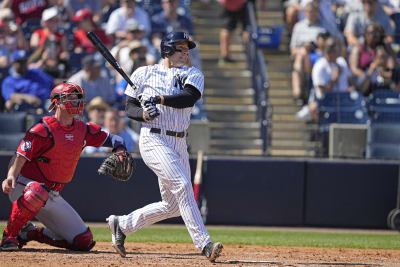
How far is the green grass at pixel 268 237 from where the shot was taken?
917 centimetres

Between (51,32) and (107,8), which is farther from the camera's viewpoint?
(107,8)

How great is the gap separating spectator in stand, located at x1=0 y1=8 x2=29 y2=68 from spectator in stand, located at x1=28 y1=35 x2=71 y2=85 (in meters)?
0.51

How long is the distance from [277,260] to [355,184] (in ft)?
15.0

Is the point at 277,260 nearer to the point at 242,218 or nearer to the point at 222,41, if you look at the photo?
the point at 242,218

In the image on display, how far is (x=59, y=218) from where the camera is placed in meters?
7.41

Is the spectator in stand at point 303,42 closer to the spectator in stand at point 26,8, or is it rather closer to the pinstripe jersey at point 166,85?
the spectator in stand at point 26,8

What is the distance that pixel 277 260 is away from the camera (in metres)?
7.07

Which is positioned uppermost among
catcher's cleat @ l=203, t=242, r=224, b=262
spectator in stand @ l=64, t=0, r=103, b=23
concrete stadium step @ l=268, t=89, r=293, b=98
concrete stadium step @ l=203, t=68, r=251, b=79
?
spectator in stand @ l=64, t=0, r=103, b=23

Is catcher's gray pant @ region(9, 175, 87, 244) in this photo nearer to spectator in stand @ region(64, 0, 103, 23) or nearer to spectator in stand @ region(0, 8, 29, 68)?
spectator in stand @ region(0, 8, 29, 68)

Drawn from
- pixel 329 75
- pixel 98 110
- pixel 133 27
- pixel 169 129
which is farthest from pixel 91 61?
pixel 169 129

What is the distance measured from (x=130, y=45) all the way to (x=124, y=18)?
1.46 m

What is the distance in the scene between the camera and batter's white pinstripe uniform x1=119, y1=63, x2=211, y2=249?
263 inches

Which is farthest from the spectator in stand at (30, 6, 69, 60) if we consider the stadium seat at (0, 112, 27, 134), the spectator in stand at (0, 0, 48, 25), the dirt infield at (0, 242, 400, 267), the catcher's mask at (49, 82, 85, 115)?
the catcher's mask at (49, 82, 85, 115)

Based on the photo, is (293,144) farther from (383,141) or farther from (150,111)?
(150,111)
